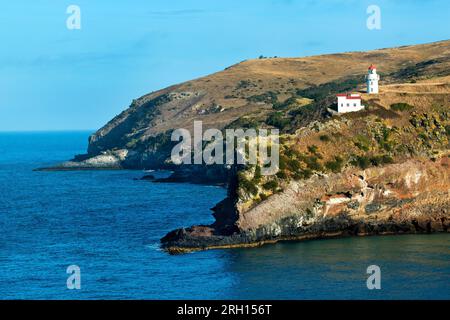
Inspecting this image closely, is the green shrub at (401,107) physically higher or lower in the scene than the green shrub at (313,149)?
higher

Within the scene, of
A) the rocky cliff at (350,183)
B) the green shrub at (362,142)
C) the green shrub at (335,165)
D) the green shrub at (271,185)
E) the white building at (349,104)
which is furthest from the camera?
the white building at (349,104)

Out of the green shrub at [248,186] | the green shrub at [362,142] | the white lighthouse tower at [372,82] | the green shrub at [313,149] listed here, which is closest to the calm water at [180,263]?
the green shrub at [248,186]

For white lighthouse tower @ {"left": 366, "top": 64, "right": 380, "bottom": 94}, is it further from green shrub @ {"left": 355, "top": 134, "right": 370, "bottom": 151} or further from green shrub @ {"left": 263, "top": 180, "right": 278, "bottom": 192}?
green shrub @ {"left": 263, "top": 180, "right": 278, "bottom": 192}

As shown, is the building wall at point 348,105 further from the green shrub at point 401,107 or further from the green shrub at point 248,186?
the green shrub at point 248,186

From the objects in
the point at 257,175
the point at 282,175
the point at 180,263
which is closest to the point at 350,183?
the point at 282,175
